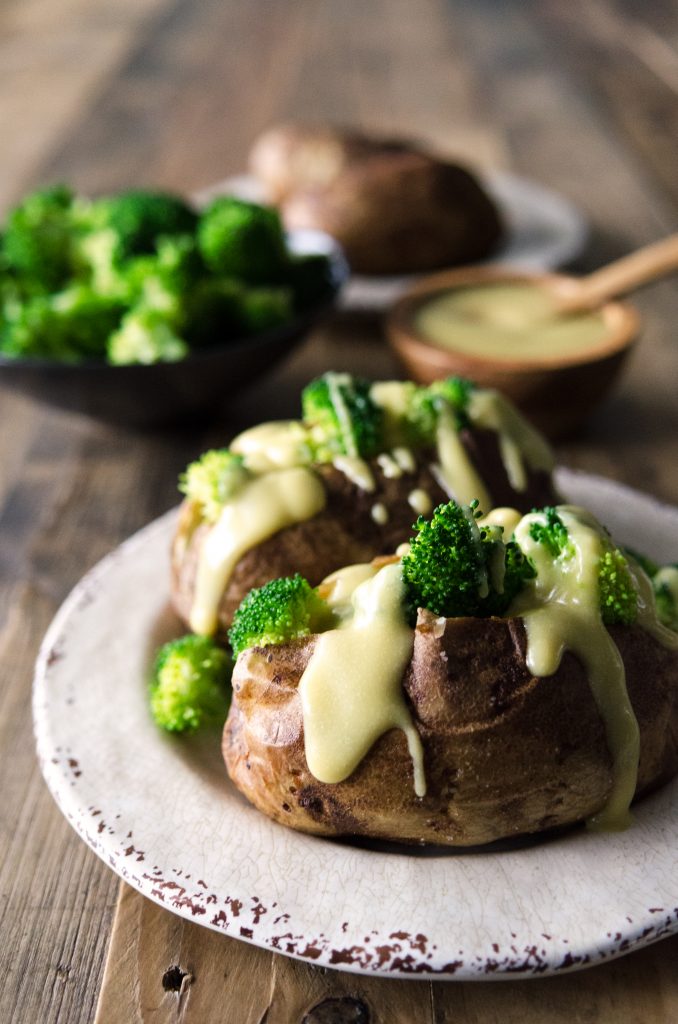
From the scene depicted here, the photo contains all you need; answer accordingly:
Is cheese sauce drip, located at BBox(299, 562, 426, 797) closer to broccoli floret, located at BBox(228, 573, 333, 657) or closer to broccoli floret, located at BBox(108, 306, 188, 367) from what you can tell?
broccoli floret, located at BBox(228, 573, 333, 657)

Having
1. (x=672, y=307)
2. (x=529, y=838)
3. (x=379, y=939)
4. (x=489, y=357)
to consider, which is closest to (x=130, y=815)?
(x=379, y=939)

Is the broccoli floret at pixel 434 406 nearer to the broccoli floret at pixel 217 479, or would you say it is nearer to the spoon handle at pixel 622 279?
the broccoli floret at pixel 217 479

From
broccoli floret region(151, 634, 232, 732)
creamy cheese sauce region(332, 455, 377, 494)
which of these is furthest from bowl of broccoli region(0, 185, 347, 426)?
broccoli floret region(151, 634, 232, 732)

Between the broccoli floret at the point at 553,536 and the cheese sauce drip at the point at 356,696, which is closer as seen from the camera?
the cheese sauce drip at the point at 356,696

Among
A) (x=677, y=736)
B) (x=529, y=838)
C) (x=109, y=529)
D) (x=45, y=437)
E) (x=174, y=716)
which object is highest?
(x=677, y=736)

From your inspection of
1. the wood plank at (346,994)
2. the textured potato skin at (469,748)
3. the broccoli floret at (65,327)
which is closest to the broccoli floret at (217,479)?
the textured potato skin at (469,748)

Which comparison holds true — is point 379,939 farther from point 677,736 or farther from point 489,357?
point 489,357
